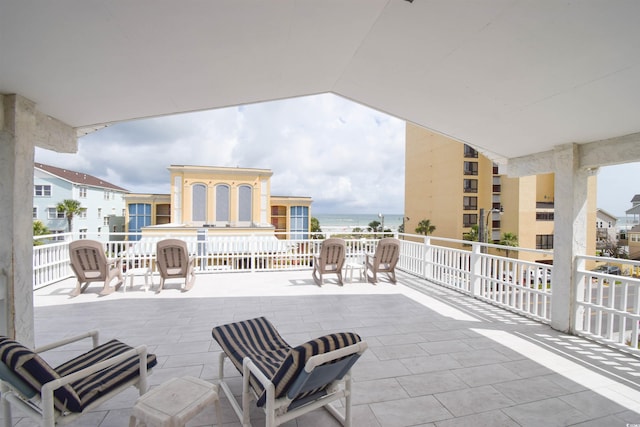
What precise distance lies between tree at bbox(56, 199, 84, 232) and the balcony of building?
21.1 metres

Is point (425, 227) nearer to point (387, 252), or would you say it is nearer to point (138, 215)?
point (138, 215)

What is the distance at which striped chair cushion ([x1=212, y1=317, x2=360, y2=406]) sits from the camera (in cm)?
179

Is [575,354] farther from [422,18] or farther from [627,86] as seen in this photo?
[422,18]

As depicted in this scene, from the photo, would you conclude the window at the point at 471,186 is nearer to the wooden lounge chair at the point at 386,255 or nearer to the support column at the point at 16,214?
the wooden lounge chair at the point at 386,255

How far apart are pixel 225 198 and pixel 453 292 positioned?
574 inches

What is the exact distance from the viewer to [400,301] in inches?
211

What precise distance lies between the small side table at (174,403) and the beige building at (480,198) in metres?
30.0

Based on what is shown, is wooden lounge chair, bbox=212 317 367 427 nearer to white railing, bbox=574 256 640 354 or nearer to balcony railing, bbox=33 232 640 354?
balcony railing, bbox=33 232 640 354

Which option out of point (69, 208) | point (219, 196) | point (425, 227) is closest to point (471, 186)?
point (425, 227)

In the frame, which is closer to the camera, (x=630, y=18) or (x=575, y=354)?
(x=630, y=18)

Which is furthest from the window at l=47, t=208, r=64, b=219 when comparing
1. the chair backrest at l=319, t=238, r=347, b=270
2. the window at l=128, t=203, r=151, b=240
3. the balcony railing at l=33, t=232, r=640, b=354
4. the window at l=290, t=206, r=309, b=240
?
the chair backrest at l=319, t=238, r=347, b=270

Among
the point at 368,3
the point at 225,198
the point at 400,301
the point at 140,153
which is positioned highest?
the point at 140,153

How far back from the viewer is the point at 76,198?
2380cm

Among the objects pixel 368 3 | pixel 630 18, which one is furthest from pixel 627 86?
pixel 368 3
